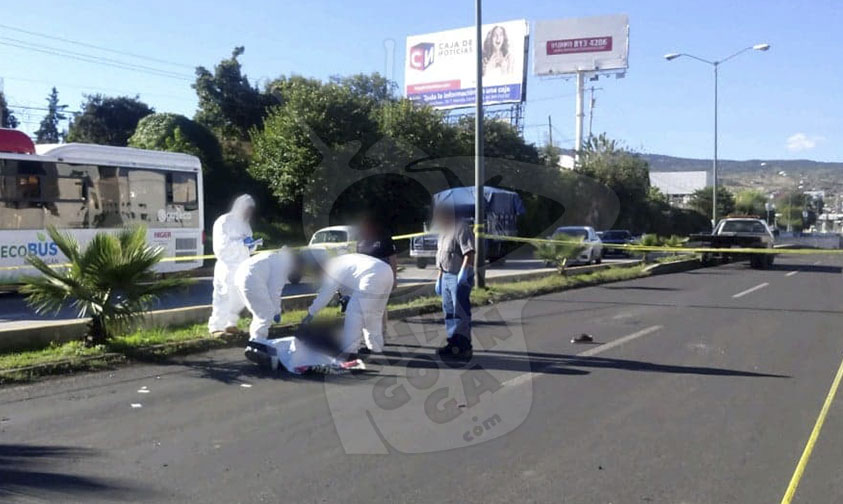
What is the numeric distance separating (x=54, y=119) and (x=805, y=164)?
140012 millimetres

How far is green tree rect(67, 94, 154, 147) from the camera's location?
42.1m

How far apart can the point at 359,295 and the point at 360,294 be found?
0.02m

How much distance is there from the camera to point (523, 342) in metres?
10.9

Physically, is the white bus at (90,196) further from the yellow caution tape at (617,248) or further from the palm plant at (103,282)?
the palm plant at (103,282)

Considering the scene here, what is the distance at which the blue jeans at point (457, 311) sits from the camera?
973 cm

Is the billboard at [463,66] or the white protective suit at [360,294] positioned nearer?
the white protective suit at [360,294]

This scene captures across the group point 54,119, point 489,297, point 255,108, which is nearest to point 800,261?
point 489,297

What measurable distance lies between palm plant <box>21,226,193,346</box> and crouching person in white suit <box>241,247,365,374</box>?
902 millimetres

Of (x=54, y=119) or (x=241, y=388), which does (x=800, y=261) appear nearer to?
(x=241, y=388)

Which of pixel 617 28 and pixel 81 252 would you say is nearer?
pixel 81 252

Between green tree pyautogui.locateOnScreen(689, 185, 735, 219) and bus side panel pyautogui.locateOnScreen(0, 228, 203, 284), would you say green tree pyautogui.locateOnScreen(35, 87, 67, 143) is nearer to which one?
bus side panel pyautogui.locateOnScreen(0, 228, 203, 284)

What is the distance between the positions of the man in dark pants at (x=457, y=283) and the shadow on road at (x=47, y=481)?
4776mm

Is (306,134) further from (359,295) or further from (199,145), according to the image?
(359,295)

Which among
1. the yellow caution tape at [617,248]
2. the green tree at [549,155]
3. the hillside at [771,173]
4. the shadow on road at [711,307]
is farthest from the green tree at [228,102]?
the hillside at [771,173]
